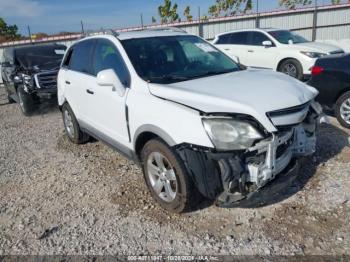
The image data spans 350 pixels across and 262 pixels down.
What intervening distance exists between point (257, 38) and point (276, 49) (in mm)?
961

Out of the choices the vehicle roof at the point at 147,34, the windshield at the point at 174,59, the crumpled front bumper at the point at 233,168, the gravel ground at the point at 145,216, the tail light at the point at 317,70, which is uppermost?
the vehicle roof at the point at 147,34

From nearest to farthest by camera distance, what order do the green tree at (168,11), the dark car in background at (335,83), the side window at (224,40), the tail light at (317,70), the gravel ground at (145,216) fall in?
the gravel ground at (145,216) → the dark car in background at (335,83) → the tail light at (317,70) → the side window at (224,40) → the green tree at (168,11)

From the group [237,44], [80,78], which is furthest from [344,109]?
[237,44]

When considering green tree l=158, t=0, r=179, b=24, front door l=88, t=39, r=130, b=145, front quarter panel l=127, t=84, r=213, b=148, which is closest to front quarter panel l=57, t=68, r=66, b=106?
front door l=88, t=39, r=130, b=145

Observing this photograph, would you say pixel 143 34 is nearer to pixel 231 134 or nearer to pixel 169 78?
pixel 169 78

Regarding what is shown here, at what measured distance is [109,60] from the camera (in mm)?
4074

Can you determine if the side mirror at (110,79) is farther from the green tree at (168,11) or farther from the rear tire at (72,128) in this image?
the green tree at (168,11)

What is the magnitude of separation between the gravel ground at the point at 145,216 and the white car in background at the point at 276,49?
500cm

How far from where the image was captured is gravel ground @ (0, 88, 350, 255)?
291cm

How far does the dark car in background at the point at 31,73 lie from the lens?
8.09 metres

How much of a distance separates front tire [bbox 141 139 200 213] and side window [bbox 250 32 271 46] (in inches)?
325

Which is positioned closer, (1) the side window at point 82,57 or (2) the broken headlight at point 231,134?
(2) the broken headlight at point 231,134

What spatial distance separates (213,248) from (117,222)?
3.53ft

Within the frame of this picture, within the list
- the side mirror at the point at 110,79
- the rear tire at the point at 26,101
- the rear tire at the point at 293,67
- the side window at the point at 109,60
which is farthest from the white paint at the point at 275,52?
the side mirror at the point at 110,79
